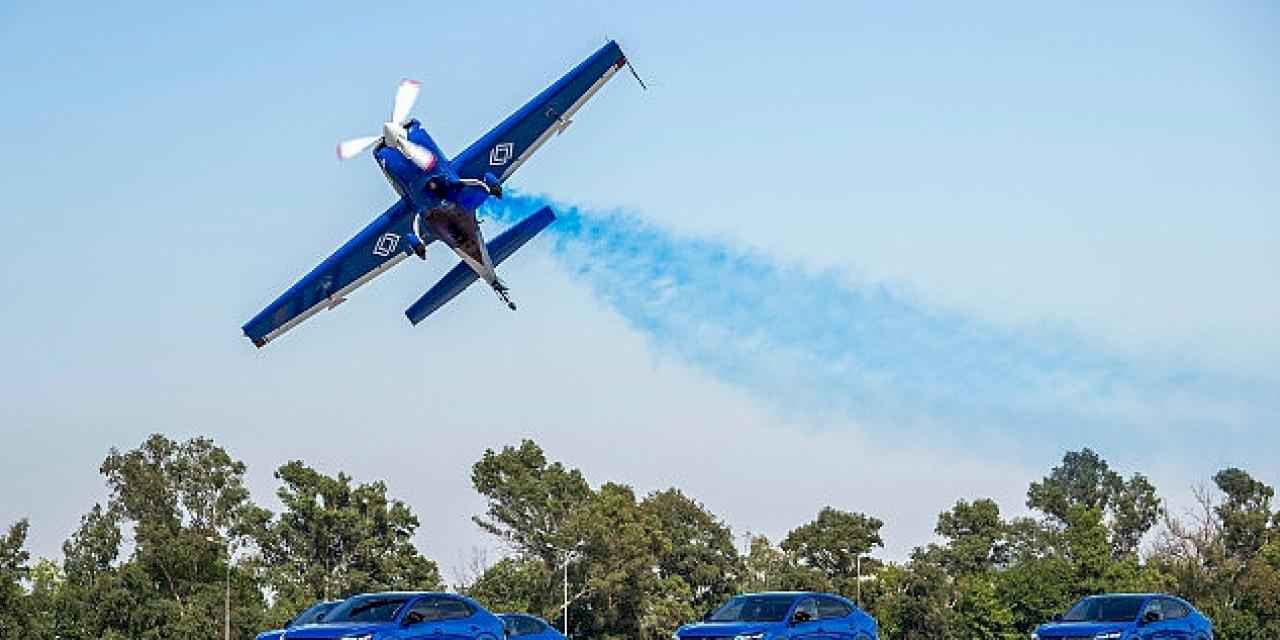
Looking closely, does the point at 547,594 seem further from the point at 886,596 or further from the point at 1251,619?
the point at 1251,619

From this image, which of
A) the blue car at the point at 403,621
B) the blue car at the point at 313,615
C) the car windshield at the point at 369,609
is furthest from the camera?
the blue car at the point at 313,615

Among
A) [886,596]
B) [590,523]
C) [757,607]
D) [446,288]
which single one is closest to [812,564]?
[886,596]

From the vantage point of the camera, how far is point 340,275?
158 feet

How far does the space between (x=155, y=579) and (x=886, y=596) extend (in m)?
41.8

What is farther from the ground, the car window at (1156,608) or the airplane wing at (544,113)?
the airplane wing at (544,113)

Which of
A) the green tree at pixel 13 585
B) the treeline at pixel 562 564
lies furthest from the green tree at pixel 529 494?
the green tree at pixel 13 585

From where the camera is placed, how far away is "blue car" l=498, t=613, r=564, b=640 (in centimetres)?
3236

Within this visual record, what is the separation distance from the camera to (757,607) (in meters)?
31.2

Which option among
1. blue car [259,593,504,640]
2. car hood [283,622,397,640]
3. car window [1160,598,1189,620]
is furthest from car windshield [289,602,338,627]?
car window [1160,598,1189,620]

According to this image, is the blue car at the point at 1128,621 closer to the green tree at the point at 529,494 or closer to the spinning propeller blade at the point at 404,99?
the spinning propeller blade at the point at 404,99

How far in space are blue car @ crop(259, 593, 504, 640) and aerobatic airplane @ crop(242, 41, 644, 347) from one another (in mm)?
15231

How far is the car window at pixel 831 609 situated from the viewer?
31703 mm

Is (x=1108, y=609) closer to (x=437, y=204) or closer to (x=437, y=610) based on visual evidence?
(x=437, y=610)

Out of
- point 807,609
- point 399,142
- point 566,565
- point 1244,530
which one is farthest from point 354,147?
point 1244,530
